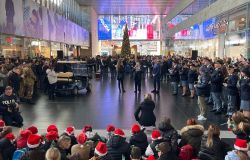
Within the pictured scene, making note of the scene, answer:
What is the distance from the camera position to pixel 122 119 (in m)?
12.0

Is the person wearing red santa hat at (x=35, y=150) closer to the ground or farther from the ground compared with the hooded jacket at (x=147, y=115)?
farther from the ground

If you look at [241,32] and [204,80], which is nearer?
[204,80]

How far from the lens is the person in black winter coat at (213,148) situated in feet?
20.0

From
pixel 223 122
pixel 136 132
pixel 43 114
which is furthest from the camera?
pixel 43 114

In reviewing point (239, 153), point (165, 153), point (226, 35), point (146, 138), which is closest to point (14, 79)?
point (146, 138)

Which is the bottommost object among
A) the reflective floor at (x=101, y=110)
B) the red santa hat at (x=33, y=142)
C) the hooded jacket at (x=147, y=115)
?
the reflective floor at (x=101, y=110)

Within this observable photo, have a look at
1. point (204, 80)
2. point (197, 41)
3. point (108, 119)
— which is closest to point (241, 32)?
point (204, 80)

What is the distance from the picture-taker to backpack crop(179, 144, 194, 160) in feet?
20.7

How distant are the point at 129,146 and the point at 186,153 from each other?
1082 mm

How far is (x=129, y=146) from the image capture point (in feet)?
22.3

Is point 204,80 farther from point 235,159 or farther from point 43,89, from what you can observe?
point 43,89

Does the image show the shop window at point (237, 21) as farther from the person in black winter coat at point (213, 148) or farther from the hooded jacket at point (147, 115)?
the person in black winter coat at point (213, 148)

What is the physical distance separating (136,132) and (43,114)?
21.0ft

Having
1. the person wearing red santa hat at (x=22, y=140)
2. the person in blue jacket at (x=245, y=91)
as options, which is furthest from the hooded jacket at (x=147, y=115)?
the person wearing red santa hat at (x=22, y=140)
